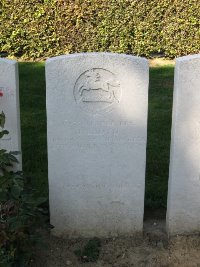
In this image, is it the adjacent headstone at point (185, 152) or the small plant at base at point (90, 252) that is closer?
the adjacent headstone at point (185, 152)

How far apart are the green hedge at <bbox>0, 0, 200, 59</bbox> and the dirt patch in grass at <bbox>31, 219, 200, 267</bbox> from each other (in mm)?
5788

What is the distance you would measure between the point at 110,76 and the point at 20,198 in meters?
1.06

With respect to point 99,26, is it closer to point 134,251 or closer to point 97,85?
point 97,85

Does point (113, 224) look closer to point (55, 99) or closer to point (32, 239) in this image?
point (32, 239)

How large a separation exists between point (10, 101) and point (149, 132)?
2411mm

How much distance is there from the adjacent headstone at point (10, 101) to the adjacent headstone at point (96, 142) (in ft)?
0.80

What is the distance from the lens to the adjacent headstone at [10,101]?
11.9 ft

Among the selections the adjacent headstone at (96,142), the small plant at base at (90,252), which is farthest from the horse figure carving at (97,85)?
the small plant at base at (90,252)

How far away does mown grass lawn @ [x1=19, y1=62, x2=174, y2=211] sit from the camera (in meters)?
4.67

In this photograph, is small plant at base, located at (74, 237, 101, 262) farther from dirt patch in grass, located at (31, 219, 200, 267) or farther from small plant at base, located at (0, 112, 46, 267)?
small plant at base, located at (0, 112, 46, 267)

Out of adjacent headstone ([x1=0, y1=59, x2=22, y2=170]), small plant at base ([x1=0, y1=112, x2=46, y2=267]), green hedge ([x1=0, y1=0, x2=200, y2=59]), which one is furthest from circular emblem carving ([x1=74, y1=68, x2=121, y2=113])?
green hedge ([x1=0, y1=0, x2=200, y2=59])

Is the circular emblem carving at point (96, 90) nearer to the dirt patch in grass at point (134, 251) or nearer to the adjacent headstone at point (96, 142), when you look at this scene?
the adjacent headstone at point (96, 142)

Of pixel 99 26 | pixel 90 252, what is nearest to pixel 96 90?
pixel 90 252

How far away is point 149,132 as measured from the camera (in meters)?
5.78
